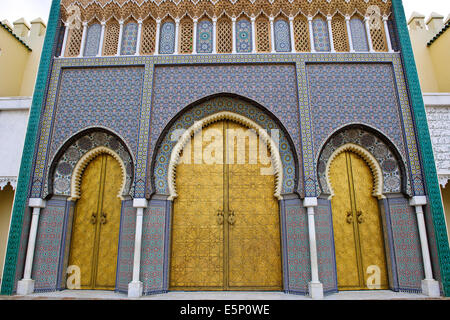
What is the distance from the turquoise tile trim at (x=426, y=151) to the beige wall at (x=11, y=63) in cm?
726

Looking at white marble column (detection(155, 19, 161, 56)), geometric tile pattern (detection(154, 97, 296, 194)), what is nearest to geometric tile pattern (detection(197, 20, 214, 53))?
white marble column (detection(155, 19, 161, 56))

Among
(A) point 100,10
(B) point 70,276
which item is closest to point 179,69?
(A) point 100,10

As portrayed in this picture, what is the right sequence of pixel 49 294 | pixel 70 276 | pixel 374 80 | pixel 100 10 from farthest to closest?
pixel 100 10
pixel 374 80
pixel 70 276
pixel 49 294

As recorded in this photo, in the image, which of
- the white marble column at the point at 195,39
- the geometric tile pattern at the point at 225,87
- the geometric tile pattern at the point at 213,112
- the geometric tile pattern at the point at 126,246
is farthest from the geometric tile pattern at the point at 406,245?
the white marble column at the point at 195,39

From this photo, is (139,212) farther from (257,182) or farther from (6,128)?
(6,128)

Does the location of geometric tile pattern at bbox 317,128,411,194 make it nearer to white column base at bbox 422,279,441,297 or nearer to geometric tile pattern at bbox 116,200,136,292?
white column base at bbox 422,279,441,297

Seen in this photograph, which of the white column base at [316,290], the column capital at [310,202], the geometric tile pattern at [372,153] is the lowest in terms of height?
the white column base at [316,290]

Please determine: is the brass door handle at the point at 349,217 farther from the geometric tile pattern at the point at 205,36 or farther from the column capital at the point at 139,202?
the geometric tile pattern at the point at 205,36

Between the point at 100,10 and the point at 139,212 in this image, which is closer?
the point at 139,212

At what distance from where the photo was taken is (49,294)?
14.4 feet

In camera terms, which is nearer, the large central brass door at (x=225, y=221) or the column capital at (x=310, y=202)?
the column capital at (x=310, y=202)

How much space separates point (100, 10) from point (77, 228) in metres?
3.88

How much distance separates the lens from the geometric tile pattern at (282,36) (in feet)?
17.4
